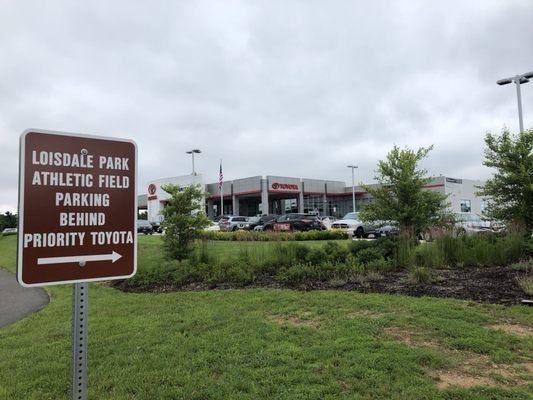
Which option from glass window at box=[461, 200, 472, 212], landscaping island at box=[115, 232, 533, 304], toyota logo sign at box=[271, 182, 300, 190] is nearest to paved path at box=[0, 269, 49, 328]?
→ landscaping island at box=[115, 232, 533, 304]

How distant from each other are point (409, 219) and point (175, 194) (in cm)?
658

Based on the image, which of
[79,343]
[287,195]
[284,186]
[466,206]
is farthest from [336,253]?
[287,195]

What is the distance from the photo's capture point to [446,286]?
7.95 meters

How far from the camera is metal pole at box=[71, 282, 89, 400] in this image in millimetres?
2537

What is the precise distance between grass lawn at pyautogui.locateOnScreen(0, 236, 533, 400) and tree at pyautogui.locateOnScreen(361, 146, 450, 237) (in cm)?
450

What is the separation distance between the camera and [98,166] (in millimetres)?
2730

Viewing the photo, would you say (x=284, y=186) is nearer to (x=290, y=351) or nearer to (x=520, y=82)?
(x=520, y=82)

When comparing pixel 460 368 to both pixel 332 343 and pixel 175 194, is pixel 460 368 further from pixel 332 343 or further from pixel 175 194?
pixel 175 194

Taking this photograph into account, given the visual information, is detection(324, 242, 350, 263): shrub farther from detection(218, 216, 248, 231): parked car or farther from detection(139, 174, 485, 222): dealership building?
detection(139, 174, 485, 222): dealership building

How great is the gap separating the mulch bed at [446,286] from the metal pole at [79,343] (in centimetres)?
608

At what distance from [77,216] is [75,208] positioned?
0.17 feet

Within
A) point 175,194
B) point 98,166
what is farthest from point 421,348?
point 175,194

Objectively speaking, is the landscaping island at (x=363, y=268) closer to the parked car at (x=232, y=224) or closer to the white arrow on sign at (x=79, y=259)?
the white arrow on sign at (x=79, y=259)

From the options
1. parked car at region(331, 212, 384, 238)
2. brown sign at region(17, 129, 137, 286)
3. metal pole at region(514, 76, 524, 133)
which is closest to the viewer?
brown sign at region(17, 129, 137, 286)
